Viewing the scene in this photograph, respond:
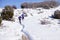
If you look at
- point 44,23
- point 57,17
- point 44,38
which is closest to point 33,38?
point 44,38

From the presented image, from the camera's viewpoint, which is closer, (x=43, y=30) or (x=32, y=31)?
(x=32, y=31)

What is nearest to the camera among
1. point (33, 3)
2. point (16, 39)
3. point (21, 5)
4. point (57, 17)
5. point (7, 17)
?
point (16, 39)

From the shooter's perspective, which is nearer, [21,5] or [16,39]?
[16,39]

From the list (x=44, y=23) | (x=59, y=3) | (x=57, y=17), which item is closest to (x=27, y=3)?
(x=59, y=3)

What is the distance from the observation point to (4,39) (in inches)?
633

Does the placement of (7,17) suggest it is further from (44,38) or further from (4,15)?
(44,38)

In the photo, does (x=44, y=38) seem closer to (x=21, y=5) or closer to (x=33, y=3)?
(x=21, y=5)

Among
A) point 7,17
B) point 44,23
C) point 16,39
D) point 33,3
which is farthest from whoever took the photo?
point 33,3

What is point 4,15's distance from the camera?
32.4 metres

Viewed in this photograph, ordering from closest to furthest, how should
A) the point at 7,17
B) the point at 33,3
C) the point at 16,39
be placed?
the point at 16,39, the point at 7,17, the point at 33,3

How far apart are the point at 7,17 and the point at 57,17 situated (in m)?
8.90

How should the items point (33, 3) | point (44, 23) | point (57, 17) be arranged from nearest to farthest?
point (44, 23) < point (57, 17) < point (33, 3)

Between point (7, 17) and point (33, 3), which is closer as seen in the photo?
point (7, 17)

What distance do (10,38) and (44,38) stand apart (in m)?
2.86
